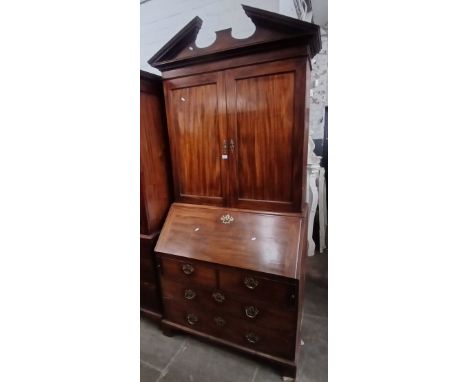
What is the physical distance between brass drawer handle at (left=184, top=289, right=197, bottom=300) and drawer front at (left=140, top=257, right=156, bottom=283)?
0.28m

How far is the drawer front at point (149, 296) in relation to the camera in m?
1.64

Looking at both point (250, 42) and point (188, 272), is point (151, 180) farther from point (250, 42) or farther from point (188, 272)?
point (250, 42)

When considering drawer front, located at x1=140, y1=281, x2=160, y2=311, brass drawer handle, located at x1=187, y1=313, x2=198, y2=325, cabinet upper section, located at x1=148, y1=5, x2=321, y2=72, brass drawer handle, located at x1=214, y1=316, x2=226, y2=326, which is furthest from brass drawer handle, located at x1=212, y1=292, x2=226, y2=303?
cabinet upper section, located at x1=148, y1=5, x2=321, y2=72

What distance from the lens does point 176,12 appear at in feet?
6.27

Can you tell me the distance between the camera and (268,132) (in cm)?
124

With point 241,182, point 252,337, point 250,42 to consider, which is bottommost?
point 252,337

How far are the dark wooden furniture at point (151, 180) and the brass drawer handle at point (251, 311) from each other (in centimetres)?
67

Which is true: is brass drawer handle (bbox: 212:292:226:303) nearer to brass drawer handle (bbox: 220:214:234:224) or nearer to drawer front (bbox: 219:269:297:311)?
drawer front (bbox: 219:269:297:311)

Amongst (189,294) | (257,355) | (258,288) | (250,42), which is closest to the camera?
(250,42)

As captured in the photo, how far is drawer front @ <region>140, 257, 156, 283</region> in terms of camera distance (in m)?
1.59

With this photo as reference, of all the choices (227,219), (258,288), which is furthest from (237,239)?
(258,288)

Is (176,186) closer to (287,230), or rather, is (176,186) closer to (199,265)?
(199,265)

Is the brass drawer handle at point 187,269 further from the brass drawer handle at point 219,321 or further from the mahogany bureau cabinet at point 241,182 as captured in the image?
the brass drawer handle at point 219,321

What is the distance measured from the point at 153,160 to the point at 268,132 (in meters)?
0.78
